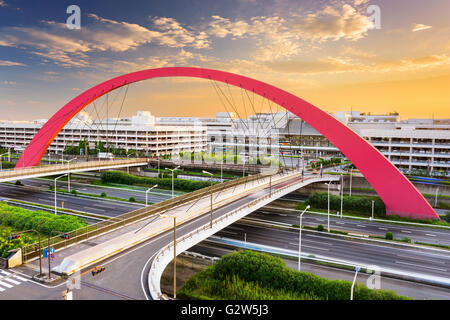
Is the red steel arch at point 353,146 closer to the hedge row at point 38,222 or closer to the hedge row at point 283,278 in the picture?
the hedge row at point 283,278

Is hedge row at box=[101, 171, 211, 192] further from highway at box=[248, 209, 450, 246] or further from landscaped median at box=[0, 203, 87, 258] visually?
landscaped median at box=[0, 203, 87, 258]

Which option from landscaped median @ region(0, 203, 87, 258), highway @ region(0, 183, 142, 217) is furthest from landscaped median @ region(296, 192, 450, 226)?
landscaped median @ region(0, 203, 87, 258)

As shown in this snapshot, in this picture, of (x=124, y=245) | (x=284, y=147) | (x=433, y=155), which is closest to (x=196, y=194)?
(x=124, y=245)

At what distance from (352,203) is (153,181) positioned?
2866cm

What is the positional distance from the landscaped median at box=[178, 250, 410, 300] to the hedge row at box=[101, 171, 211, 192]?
1046 inches

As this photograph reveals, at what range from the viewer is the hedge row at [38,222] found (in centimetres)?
2488

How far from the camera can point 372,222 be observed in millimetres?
33438

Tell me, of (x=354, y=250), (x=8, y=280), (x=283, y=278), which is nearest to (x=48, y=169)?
(x=8, y=280)

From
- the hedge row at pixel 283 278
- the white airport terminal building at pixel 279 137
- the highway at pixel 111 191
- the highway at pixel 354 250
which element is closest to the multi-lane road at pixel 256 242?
the highway at pixel 354 250

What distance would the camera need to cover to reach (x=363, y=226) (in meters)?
32.0

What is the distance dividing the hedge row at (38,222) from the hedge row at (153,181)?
21.5m
